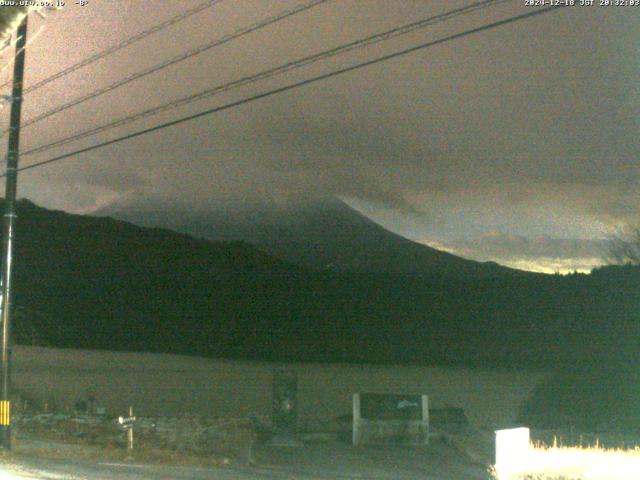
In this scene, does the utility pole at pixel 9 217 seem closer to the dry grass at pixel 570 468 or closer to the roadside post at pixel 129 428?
the roadside post at pixel 129 428

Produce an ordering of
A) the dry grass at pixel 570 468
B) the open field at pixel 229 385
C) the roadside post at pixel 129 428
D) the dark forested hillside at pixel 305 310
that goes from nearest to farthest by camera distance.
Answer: the dry grass at pixel 570 468 < the roadside post at pixel 129 428 < the open field at pixel 229 385 < the dark forested hillside at pixel 305 310

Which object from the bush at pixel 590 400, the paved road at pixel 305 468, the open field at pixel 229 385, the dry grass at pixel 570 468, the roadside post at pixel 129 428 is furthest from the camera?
the open field at pixel 229 385

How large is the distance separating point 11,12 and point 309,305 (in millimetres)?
52608

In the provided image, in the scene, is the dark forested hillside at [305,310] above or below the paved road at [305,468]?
above

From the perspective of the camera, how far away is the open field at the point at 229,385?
119 ft

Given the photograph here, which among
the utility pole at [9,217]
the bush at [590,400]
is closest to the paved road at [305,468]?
the utility pole at [9,217]

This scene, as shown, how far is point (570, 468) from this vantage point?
557 inches

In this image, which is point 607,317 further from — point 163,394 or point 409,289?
point 163,394

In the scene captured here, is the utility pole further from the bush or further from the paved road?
the bush

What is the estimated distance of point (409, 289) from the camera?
61375 mm

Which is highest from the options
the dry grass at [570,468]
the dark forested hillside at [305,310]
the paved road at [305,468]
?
the dark forested hillside at [305,310]

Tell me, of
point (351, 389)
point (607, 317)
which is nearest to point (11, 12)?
point (351, 389)

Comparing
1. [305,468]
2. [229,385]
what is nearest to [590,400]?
[229,385]

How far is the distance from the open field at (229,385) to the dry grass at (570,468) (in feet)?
59.3
